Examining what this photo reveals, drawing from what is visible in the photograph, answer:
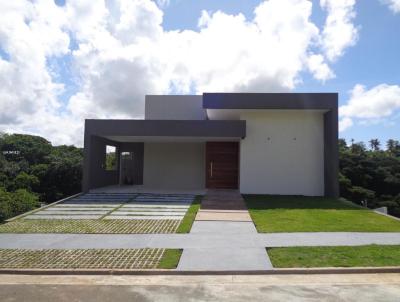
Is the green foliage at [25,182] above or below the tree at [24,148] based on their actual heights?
below

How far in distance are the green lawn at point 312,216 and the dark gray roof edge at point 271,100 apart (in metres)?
4.08

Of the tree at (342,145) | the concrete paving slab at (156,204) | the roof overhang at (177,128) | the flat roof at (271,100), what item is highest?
the tree at (342,145)

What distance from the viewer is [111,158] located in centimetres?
2092

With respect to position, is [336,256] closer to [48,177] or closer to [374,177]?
[48,177]

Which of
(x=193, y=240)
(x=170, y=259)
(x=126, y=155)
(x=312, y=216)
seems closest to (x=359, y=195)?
(x=126, y=155)

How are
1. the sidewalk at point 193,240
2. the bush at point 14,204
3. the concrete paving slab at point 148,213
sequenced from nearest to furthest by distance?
the sidewalk at point 193,240, the bush at point 14,204, the concrete paving slab at point 148,213

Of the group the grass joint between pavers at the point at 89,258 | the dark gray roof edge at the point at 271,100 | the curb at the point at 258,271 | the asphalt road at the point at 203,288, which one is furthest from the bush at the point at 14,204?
the dark gray roof edge at the point at 271,100

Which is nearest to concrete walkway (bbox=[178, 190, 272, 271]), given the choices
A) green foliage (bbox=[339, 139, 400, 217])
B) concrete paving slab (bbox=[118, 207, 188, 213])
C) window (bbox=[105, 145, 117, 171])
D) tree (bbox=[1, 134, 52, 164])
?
concrete paving slab (bbox=[118, 207, 188, 213])

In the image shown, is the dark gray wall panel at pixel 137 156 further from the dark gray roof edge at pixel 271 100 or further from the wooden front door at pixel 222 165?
the dark gray roof edge at pixel 271 100

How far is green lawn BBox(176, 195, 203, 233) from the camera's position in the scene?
9.81 meters

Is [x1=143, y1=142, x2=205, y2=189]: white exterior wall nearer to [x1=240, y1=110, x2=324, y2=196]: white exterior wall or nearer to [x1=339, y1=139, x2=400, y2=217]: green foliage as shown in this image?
[x1=240, y1=110, x2=324, y2=196]: white exterior wall

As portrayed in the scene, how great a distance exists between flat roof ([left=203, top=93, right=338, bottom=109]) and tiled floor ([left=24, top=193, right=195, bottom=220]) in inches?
175

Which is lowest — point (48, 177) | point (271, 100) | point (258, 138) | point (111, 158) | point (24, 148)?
point (48, 177)

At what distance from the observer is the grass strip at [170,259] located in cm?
674
